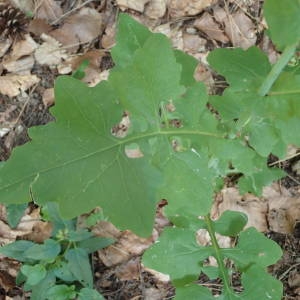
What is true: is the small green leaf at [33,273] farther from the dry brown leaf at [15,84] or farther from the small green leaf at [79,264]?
the dry brown leaf at [15,84]

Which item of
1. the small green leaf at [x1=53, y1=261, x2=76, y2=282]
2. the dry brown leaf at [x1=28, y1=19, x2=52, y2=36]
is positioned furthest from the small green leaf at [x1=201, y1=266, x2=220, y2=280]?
the dry brown leaf at [x1=28, y1=19, x2=52, y2=36]

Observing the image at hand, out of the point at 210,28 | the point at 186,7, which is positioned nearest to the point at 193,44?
the point at 210,28

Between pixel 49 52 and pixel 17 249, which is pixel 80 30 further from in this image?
pixel 17 249

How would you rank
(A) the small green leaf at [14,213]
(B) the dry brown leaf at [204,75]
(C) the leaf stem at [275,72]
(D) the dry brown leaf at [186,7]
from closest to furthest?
1. (C) the leaf stem at [275,72]
2. (A) the small green leaf at [14,213]
3. (B) the dry brown leaf at [204,75]
4. (D) the dry brown leaf at [186,7]

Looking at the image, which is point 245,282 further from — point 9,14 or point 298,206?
point 9,14

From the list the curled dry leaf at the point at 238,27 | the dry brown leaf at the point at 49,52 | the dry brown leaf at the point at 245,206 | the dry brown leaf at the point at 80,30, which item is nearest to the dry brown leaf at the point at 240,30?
the curled dry leaf at the point at 238,27

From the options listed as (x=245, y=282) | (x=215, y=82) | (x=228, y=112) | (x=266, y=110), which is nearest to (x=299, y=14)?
(x=266, y=110)
